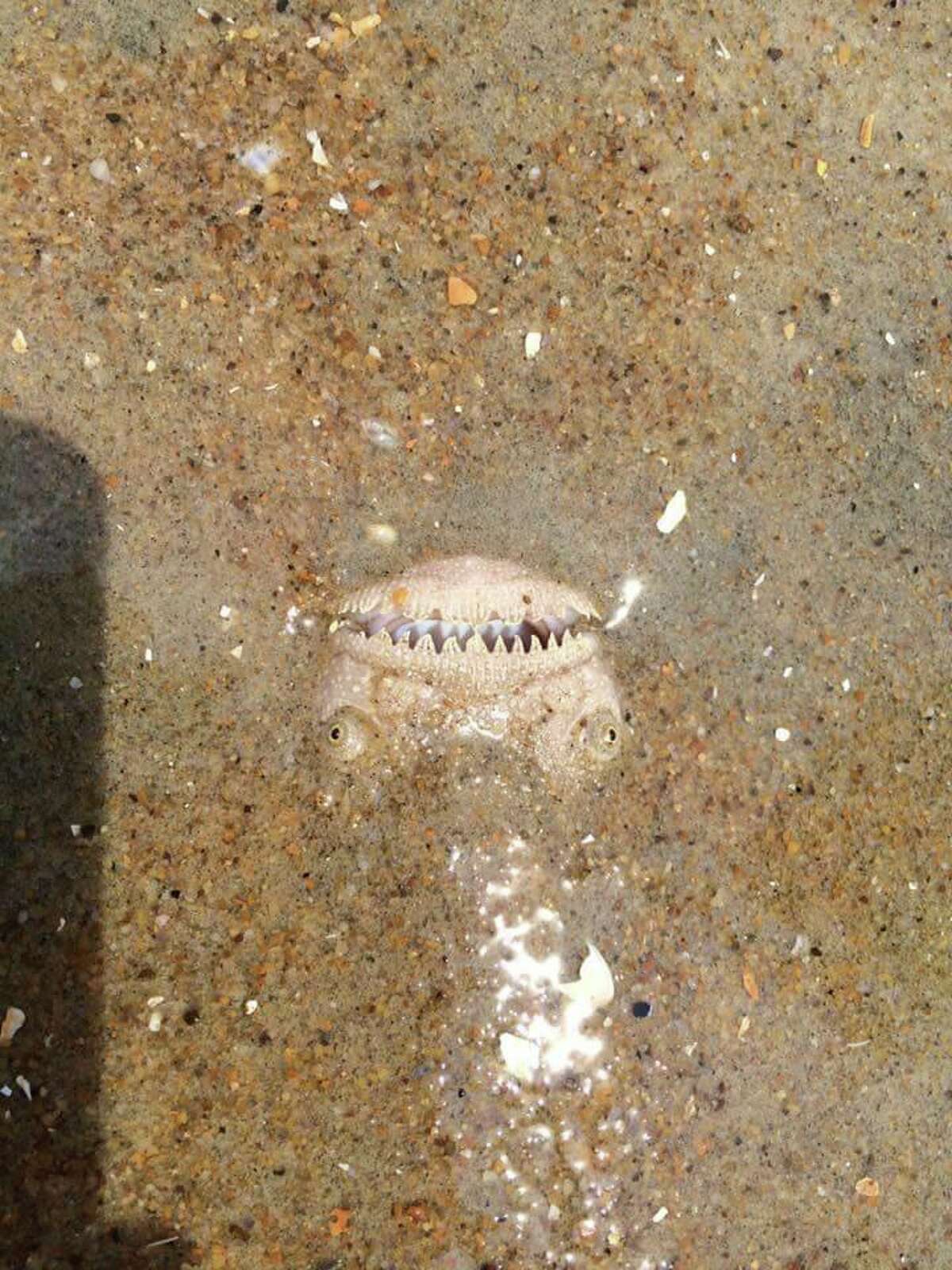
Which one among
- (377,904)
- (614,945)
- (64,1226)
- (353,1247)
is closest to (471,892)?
(377,904)

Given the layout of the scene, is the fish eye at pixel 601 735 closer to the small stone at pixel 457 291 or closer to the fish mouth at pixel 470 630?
the fish mouth at pixel 470 630

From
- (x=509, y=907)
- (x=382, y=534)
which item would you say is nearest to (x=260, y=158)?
(x=382, y=534)

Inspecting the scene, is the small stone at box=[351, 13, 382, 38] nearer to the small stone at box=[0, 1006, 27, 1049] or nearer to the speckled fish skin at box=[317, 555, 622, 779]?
the speckled fish skin at box=[317, 555, 622, 779]

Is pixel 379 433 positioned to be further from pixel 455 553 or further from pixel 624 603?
pixel 624 603

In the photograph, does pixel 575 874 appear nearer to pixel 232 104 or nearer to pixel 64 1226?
pixel 64 1226

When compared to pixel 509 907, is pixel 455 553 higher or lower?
higher
